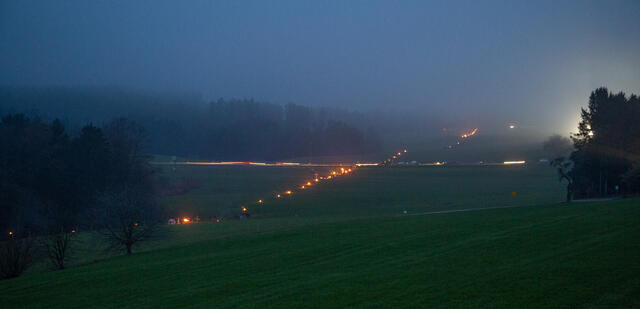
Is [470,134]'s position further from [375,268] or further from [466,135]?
[375,268]

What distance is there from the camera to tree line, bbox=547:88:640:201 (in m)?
35.3

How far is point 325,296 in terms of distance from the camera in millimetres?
9883

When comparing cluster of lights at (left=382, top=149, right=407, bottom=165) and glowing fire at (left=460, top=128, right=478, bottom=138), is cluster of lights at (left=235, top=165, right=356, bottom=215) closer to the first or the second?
cluster of lights at (left=382, top=149, right=407, bottom=165)

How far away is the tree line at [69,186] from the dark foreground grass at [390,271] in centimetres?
257

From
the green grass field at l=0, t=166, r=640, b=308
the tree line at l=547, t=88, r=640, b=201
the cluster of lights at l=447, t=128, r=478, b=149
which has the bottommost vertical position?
the green grass field at l=0, t=166, r=640, b=308

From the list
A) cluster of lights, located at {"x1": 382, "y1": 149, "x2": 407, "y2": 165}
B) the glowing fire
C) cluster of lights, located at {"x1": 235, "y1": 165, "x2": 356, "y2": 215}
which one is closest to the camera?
cluster of lights, located at {"x1": 235, "y1": 165, "x2": 356, "y2": 215}

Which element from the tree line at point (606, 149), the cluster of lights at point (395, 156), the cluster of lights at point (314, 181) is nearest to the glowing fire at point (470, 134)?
the cluster of lights at point (395, 156)

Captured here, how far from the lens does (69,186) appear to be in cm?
4009

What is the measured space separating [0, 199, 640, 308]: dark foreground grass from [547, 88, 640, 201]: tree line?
19.1m

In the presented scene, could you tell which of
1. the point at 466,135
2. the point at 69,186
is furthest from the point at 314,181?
the point at 466,135

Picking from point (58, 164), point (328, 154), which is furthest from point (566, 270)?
point (328, 154)

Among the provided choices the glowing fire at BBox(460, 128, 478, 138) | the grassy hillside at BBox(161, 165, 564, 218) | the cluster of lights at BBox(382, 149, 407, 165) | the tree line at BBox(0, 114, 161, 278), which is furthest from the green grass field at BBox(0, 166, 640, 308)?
the glowing fire at BBox(460, 128, 478, 138)

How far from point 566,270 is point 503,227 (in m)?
8.02

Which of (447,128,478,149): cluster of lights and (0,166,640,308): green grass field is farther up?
(447,128,478,149): cluster of lights
